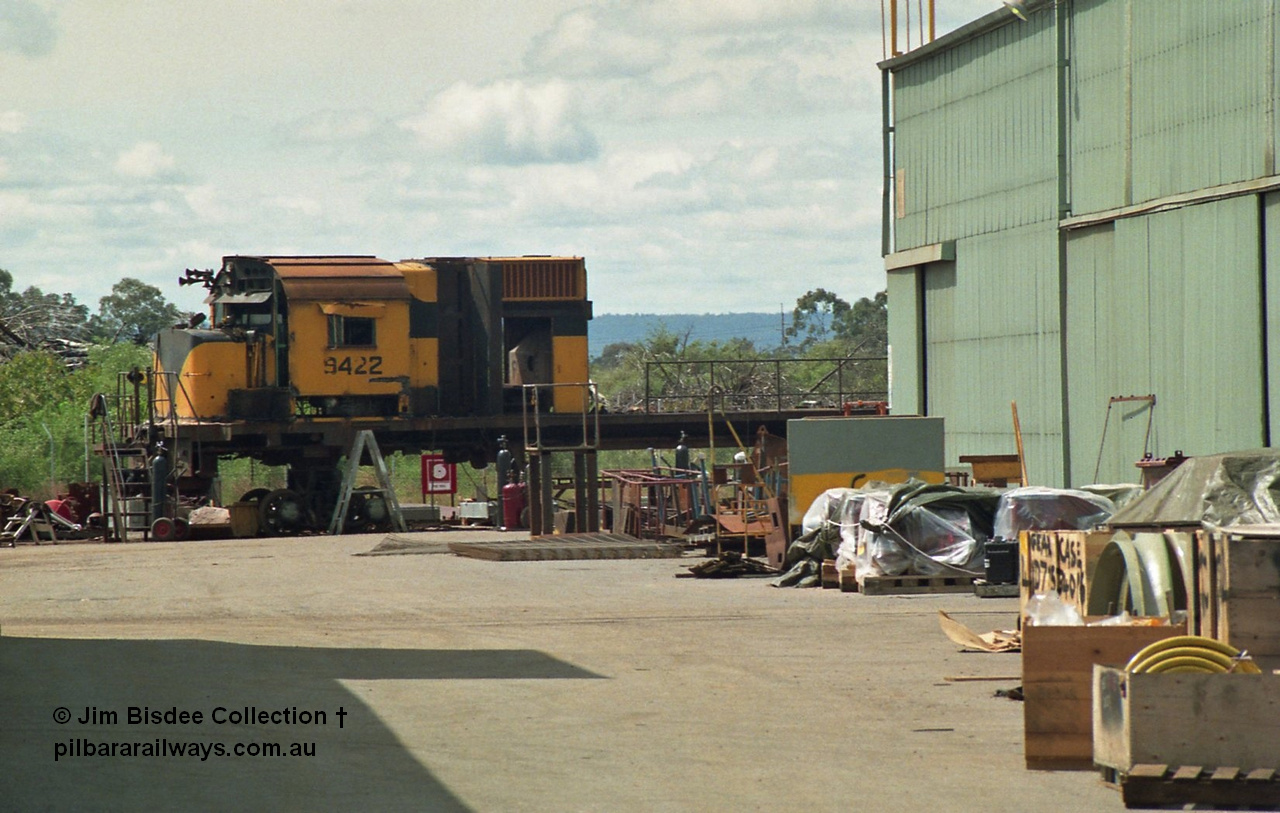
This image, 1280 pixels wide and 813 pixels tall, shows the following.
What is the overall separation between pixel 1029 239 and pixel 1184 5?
4.43 meters

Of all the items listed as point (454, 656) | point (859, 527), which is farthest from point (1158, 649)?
point (859, 527)

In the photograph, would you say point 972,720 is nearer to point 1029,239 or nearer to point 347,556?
point 1029,239

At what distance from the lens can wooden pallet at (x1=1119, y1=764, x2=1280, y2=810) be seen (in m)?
7.08

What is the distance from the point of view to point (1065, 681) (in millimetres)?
8156

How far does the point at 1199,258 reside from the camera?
18938 mm

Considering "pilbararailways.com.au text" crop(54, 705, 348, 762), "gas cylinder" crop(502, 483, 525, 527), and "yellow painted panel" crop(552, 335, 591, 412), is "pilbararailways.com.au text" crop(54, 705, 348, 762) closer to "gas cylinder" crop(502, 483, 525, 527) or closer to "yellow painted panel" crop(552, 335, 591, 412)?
"gas cylinder" crop(502, 483, 525, 527)

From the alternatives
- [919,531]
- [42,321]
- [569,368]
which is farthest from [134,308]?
[919,531]

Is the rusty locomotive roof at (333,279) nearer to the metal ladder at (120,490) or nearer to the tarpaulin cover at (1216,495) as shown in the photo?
the metal ladder at (120,490)

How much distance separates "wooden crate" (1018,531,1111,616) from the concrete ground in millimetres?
644

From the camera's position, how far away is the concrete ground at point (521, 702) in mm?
7422

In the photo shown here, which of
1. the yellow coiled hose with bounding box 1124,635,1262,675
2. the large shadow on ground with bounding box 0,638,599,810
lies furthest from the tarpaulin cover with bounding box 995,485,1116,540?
the yellow coiled hose with bounding box 1124,635,1262,675

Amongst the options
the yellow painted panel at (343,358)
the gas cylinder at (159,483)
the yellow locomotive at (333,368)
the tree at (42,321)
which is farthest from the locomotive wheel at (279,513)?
the tree at (42,321)

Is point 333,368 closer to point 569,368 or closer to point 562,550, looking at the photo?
point 569,368

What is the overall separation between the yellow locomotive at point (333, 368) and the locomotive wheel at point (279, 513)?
0.08 feet
